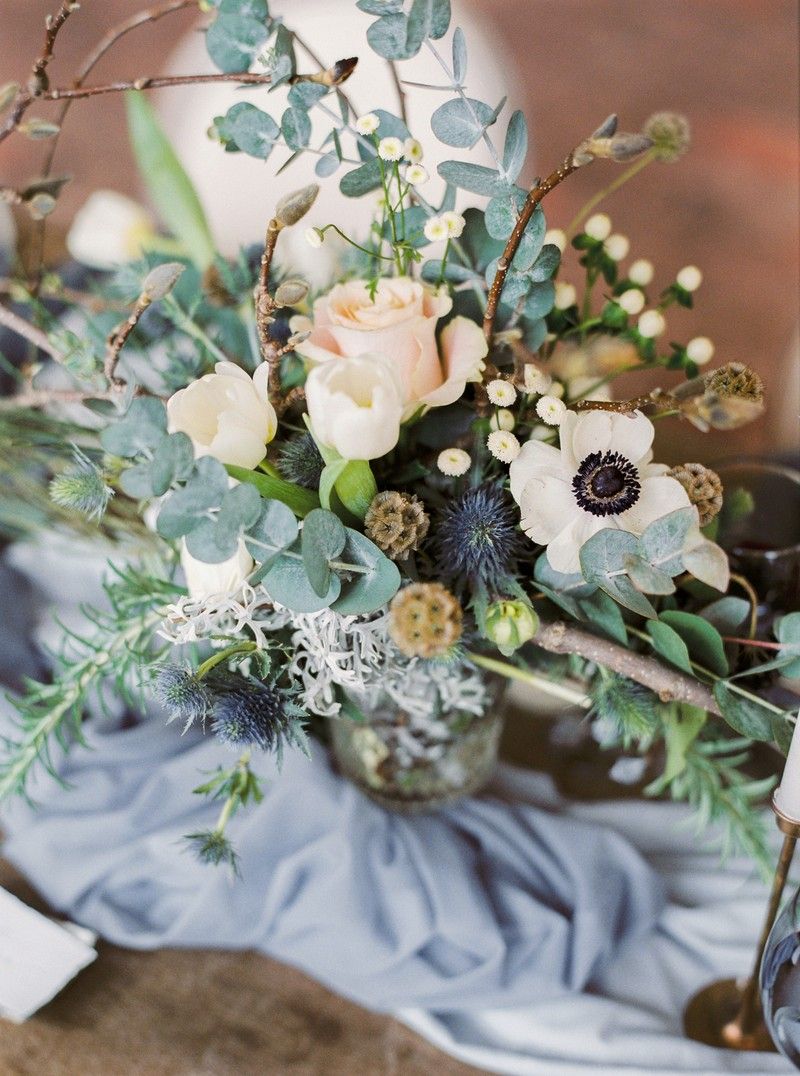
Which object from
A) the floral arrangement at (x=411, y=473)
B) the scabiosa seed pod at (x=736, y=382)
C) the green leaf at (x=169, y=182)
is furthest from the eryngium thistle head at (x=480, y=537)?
the green leaf at (x=169, y=182)

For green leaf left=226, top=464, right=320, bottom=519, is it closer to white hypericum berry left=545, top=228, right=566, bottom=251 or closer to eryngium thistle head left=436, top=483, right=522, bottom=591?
eryngium thistle head left=436, top=483, right=522, bottom=591

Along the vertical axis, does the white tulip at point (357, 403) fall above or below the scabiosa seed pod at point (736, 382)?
above

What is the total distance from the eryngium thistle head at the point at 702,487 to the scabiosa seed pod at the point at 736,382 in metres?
0.05

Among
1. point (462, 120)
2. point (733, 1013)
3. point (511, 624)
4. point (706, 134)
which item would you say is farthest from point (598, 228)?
point (706, 134)

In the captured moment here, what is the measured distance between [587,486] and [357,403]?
0.11 metres

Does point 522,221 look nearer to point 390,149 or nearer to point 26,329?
point 390,149

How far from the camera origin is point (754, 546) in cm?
55

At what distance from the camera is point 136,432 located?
36cm

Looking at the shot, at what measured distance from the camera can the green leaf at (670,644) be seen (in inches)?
16.3

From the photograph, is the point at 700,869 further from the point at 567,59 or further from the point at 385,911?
the point at 567,59

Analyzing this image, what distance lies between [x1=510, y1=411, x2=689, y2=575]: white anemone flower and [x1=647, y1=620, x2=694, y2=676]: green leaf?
0.19ft

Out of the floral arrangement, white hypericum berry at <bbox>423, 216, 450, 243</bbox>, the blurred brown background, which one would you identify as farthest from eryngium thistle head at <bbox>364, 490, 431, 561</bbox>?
the blurred brown background

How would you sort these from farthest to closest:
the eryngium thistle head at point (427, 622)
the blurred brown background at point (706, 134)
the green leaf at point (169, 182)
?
the blurred brown background at point (706, 134) → the green leaf at point (169, 182) → the eryngium thistle head at point (427, 622)

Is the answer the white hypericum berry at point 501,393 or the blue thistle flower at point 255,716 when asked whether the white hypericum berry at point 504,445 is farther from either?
the blue thistle flower at point 255,716
